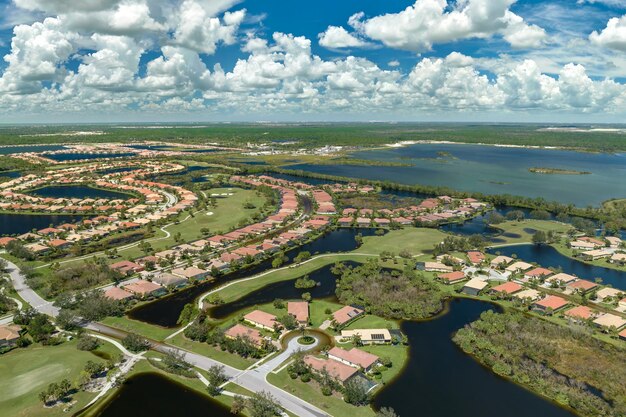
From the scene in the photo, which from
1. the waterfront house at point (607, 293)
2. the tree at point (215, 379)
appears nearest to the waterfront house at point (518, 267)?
the waterfront house at point (607, 293)

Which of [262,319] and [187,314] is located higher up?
[187,314]

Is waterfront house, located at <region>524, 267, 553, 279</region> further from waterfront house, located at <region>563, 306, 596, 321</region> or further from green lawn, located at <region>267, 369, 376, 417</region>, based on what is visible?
green lawn, located at <region>267, 369, 376, 417</region>

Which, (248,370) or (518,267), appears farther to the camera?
(518,267)

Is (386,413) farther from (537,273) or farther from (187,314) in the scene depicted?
(537,273)

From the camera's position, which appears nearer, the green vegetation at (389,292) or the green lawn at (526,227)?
the green vegetation at (389,292)

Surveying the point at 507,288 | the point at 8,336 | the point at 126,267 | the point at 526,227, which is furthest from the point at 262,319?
the point at 526,227

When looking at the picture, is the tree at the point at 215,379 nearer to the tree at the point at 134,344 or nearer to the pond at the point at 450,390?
the tree at the point at 134,344

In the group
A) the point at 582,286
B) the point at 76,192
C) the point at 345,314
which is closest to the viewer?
the point at 345,314
